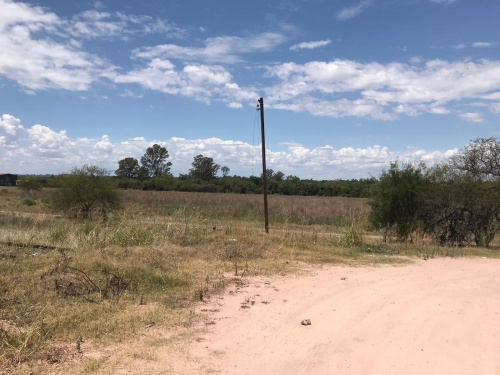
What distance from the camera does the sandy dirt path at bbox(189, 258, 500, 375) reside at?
15.9 feet

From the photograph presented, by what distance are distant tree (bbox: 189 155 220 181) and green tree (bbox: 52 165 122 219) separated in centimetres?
7290

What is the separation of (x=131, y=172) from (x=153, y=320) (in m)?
97.3

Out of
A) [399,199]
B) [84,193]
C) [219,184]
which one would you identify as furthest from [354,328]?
[219,184]

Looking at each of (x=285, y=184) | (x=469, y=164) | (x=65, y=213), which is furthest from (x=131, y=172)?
(x=469, y=164)

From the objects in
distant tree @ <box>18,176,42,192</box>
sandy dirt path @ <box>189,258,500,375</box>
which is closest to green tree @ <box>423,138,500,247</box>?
sandy dirt path @ <box>189,258,500,375</box>

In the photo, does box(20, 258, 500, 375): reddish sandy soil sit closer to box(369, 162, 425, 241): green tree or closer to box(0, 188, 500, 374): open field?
box(0, 188, 500, 374): open field

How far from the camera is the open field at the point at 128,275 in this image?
5.20m

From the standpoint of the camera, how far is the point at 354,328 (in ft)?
19.6

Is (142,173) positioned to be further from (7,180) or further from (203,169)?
(7,180)

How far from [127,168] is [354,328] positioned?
98.3 m

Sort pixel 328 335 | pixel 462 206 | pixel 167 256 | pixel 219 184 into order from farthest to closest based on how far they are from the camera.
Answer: pixel 219 184, pixel 462 206, pixel 167 256, pixel 328 335

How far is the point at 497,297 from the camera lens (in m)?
7.71

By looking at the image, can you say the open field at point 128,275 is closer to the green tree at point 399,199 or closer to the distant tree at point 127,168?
the green tree at point 399,199

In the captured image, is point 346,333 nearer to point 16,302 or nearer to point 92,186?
point 16,302
